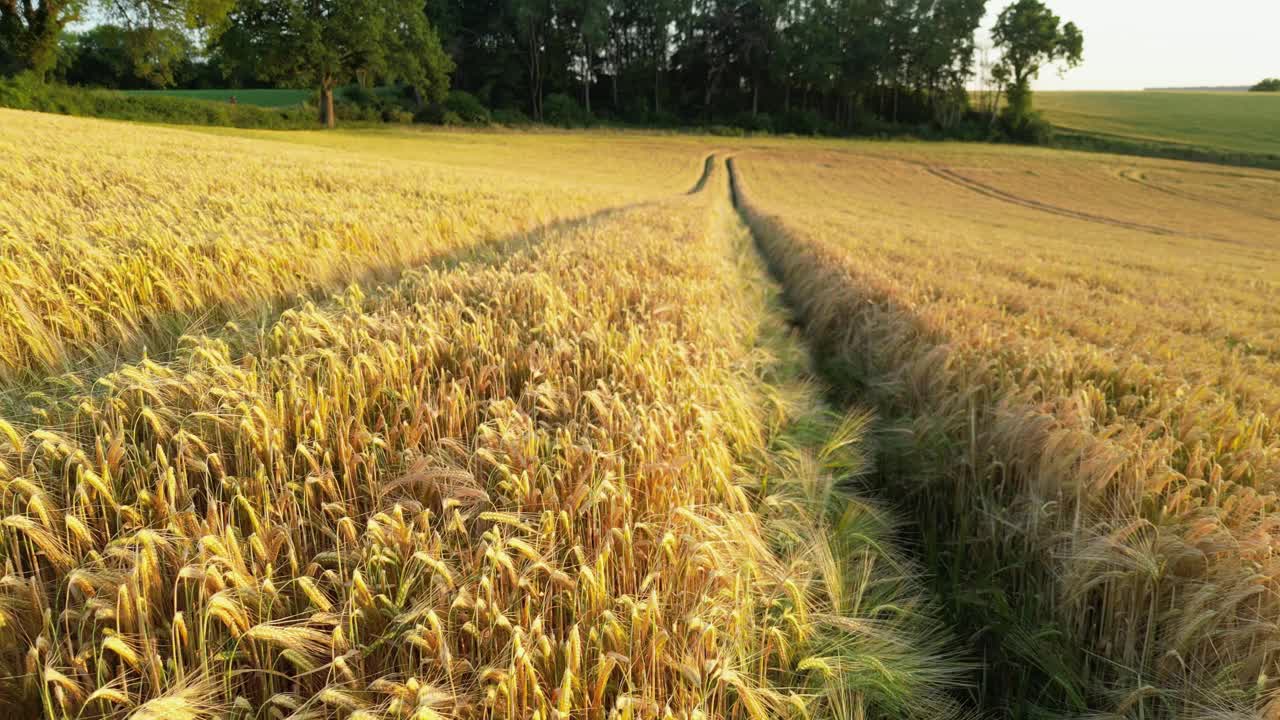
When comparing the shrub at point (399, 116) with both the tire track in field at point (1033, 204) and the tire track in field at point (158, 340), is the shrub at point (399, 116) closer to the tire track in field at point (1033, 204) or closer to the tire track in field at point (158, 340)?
the tire track in field at point (1033, 204)

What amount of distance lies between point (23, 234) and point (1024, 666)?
5.33m

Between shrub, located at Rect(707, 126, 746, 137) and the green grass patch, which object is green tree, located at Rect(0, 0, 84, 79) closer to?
the green grass patch

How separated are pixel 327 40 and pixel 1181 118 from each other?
332 feet

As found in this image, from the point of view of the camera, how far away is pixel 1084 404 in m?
2.61

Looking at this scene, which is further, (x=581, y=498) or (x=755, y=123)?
(x=755, y=123)

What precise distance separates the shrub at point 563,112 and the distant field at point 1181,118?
6065 centimetres

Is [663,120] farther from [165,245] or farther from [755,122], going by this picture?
[165,245]

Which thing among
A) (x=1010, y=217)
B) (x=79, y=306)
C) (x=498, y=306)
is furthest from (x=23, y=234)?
(x=1010, y=217)

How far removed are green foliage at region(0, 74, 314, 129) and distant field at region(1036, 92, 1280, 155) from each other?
8620 cm

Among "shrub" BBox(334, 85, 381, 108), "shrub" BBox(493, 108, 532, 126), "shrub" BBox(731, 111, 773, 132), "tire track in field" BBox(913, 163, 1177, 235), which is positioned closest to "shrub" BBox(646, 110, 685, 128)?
"shrub" BBox(731, 111, 773, 132)

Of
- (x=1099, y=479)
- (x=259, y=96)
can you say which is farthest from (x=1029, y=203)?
(x=259, y=96)

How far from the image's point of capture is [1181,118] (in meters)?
74.6

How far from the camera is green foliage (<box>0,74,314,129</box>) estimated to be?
110 feet

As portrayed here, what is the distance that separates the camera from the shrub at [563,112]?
69750 mm
